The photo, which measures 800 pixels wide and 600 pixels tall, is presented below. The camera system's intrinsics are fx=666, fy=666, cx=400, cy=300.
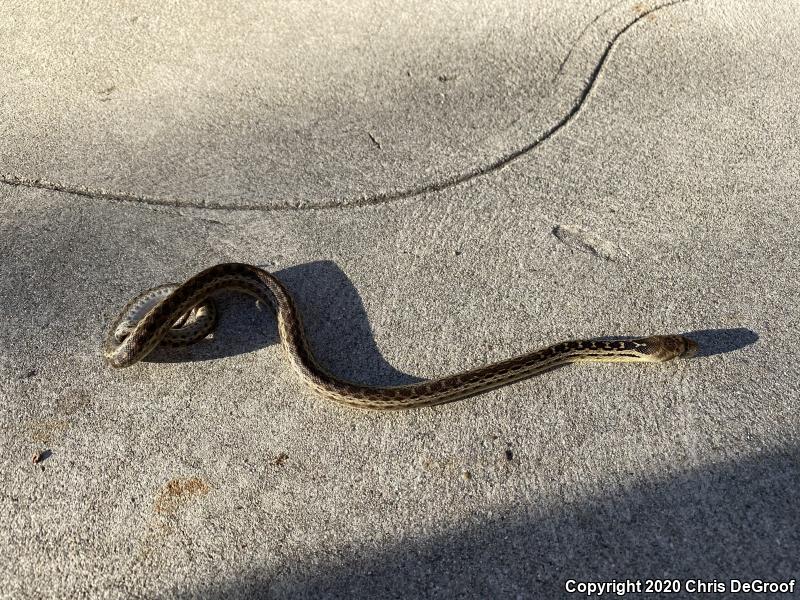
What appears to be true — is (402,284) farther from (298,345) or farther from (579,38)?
(579,38)

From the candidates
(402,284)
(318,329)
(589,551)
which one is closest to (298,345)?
(318,329)

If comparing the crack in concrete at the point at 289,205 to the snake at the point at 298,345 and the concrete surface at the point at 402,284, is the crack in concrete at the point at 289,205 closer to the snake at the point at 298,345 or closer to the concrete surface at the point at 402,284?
the concrete surface at the point at 402,284

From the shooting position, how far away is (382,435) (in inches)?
135

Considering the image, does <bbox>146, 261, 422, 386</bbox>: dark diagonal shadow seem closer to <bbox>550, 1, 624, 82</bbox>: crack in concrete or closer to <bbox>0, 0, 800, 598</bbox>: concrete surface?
<bbox>0, 0, 800, 598</bbox>: concrete surface

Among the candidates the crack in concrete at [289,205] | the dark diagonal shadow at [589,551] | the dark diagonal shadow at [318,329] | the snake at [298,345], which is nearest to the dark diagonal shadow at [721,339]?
the snake at [298,345]

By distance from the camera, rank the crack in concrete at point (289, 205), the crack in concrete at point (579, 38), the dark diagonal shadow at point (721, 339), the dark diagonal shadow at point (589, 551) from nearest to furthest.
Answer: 1. the dark diagonal shadow at point (589, 551)
2. the dark diagonal shadow at point (721, 339)
3. the crack in concrete at point (289, 205)
4. the crack in concrete at point (579, 38)

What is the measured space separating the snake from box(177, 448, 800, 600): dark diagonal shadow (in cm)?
66

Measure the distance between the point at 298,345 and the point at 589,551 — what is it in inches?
70.6

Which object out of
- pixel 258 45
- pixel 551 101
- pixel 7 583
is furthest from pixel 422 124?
pixel 7 583

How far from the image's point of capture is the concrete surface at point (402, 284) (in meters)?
3.04

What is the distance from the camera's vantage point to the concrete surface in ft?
9.96

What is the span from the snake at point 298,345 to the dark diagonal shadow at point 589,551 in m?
0.66

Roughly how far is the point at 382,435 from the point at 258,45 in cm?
375

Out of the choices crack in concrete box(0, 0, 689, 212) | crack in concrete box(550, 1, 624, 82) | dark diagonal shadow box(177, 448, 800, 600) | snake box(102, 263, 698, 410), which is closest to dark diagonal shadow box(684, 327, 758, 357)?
snake box(102, 263, 698, 410)
